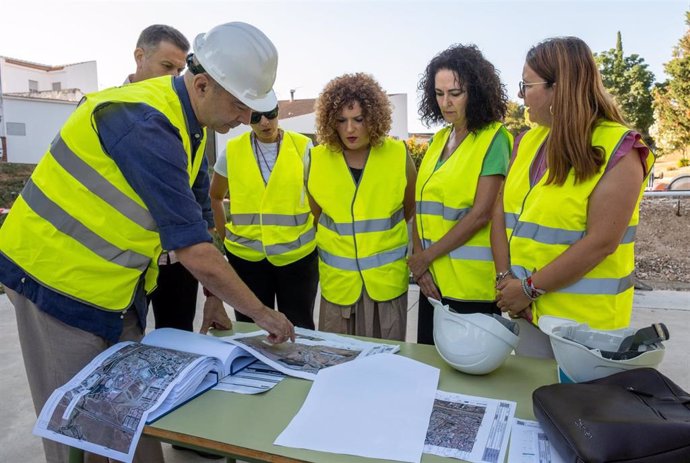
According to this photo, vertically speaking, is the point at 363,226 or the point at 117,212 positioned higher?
the point at 117,212

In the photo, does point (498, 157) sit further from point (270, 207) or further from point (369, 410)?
point (369, 410)

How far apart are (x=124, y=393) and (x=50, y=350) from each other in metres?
0.34

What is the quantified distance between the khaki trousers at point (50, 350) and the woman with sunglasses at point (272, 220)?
1.10 metres

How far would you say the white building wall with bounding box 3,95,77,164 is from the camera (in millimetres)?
23703

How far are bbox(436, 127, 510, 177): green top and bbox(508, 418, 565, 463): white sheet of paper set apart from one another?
3.73 feet

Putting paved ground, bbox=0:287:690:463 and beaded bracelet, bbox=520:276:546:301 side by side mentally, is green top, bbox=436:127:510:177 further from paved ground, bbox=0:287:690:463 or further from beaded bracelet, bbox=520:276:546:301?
paved ground, bbox=0:287:690:463

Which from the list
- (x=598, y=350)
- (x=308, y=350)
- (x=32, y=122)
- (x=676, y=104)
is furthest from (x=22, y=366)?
(x=676, y=104)

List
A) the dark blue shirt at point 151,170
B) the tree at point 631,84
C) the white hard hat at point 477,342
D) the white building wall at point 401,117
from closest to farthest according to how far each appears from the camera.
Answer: the dark blue shirt at point 151,170, the white hard hat at point 477,342, the white building wall at point 401,117, the tree at point 631,84

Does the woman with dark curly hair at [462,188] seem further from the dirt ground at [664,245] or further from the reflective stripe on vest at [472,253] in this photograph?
the dirt ground at [664,245]

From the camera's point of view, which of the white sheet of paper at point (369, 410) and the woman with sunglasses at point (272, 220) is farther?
the woman with sunglasses at point (272, 220)

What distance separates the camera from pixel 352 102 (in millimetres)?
2303

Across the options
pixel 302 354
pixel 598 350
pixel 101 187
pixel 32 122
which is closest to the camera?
pixel 598 350

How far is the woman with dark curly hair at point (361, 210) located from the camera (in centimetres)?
223

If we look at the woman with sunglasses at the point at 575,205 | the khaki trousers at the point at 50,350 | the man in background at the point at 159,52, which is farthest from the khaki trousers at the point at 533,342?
the man in background at the point at 159,52
